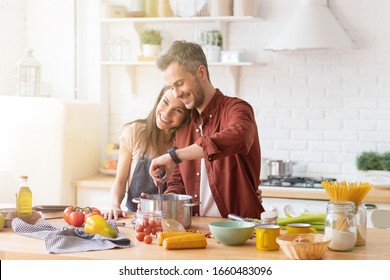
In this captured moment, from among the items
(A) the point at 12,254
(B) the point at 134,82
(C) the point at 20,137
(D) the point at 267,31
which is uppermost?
(D) the point at 267,31

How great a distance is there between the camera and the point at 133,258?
2859mm

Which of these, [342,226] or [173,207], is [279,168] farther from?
[342,226]

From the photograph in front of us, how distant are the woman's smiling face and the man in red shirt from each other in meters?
0.08

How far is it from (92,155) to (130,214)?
8.23ft

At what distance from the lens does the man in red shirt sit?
3.73 metres

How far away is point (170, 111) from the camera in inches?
162

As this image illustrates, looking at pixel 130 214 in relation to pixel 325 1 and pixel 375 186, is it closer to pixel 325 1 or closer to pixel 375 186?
pixel 375 186

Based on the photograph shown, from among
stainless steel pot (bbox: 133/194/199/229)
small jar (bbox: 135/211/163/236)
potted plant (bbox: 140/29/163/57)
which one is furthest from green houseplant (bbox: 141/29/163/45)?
small jar (bbox: 135/211/163/236)

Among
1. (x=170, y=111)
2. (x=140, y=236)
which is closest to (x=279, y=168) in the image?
(x=170, y=111)

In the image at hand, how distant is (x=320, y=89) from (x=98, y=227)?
316 centimetres

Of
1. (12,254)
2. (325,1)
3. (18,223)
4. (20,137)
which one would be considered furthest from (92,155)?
(12,254)

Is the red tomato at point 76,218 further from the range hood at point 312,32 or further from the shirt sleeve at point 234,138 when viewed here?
the range hood at point 312,32

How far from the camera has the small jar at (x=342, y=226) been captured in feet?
9.58
